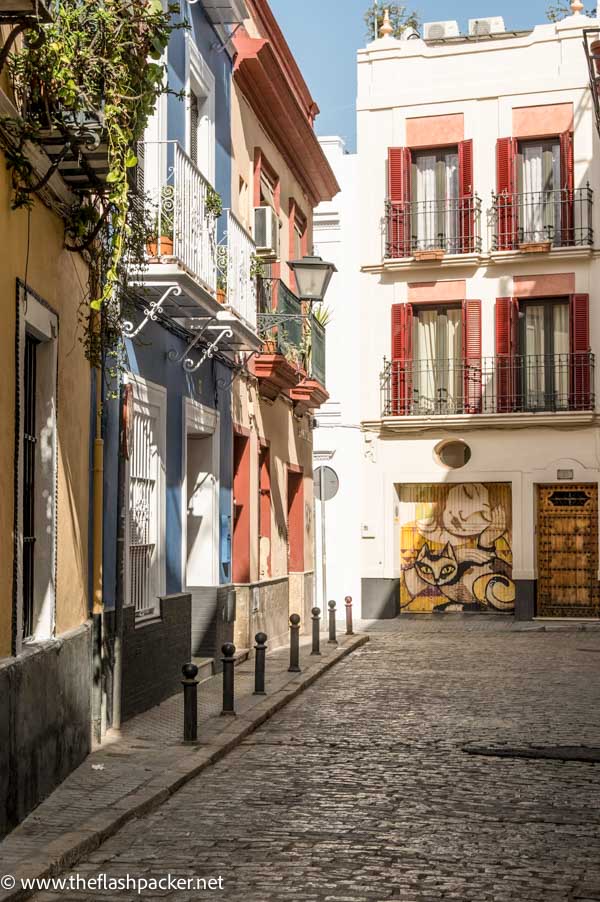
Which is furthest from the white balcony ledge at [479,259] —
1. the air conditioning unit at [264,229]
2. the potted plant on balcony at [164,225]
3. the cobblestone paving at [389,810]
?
the potted plant on balcony at [164,225]

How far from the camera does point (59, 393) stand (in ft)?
30.0

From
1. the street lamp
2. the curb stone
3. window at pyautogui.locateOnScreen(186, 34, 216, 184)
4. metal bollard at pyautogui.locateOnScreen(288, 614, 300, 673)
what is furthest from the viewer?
the street lamp

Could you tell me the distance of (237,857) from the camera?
7.15m

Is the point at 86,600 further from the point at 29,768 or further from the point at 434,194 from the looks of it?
the point at 434,194

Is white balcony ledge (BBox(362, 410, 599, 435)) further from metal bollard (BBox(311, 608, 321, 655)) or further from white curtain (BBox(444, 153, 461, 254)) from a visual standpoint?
metal bollard (BBox(311, 608, 321, 655))

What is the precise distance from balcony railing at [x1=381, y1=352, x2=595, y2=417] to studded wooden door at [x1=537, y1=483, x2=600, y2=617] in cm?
188

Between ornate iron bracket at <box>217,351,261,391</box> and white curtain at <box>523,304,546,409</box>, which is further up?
white curtain at <box>523,304,546,409</box>

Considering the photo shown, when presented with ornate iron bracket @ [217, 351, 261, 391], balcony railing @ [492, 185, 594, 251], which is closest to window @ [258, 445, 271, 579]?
ornate iron bracket @ [217, 351, 261, 391]

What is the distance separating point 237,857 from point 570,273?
22.9 metres

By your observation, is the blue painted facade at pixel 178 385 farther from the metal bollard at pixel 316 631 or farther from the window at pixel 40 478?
the window at pixel 40 478

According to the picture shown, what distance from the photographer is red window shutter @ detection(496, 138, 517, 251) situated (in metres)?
28.9

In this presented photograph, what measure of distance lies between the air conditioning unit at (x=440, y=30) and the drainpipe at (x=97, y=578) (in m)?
22.8

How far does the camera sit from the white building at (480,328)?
28328 mm

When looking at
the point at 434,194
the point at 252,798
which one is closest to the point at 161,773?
the point at 252,798
